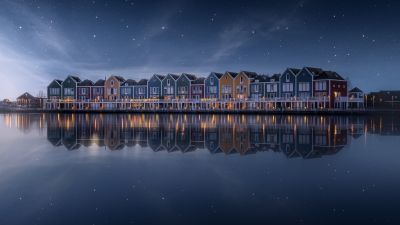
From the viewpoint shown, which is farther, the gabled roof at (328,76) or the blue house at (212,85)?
the blue house at (212,85)

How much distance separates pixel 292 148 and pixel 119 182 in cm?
916

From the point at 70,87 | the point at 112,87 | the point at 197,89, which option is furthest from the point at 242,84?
the point at 70,87

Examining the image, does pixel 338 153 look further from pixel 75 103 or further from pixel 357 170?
pixel 75 103

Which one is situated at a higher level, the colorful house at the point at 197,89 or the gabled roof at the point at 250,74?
the gabled roof at the point at 250,74

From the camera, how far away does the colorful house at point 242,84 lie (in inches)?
3044

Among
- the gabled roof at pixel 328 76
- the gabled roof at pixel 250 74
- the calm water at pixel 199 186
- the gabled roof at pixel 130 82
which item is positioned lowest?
the calm water at pixel 199 186

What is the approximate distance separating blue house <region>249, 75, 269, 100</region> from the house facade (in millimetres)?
29030

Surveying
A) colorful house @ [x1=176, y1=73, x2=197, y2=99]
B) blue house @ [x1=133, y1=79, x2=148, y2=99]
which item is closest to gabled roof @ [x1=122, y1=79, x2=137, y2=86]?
blue house @ [x1=133, y1=79, x2=148, y2=99]

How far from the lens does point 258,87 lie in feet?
249

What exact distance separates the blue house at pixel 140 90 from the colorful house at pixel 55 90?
20321 millimetres

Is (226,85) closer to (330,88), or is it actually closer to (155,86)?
(155,86)

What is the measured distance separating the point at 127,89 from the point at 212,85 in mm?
21876

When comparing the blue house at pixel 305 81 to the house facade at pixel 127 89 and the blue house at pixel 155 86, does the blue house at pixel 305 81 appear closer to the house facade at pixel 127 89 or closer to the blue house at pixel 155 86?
the blue house at pixel 155 86

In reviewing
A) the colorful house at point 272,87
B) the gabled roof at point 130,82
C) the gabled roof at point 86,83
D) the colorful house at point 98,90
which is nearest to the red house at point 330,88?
the colorful house at point 272,87
